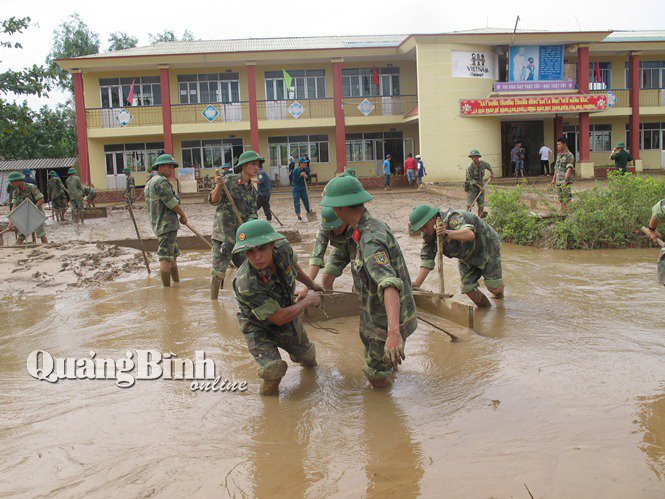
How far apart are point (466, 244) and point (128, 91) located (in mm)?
24076

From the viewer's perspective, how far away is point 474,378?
15.4 ft

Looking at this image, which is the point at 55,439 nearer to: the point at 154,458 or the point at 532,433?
the point at 154,458

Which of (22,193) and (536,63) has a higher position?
(536,63)

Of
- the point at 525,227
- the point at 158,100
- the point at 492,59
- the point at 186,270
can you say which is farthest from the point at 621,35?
the point at 186,270

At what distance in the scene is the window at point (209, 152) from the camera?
28031mm

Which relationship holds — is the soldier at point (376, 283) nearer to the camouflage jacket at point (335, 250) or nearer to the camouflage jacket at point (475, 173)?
the camouflage jacket at point (335, 250)

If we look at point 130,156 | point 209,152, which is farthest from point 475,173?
point 130,156

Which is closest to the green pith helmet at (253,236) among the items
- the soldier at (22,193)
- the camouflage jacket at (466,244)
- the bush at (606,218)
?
the camouflage jacket at (466,244)

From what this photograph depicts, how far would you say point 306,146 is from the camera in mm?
28625

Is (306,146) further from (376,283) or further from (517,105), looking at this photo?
(376,283)

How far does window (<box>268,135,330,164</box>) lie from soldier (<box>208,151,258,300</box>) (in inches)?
831

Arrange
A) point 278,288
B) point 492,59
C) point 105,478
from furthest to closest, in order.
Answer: point 492,59 → point 278,288 → point 105,478

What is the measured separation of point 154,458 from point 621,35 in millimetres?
32273

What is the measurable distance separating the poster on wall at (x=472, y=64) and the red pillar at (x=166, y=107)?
1130cm
